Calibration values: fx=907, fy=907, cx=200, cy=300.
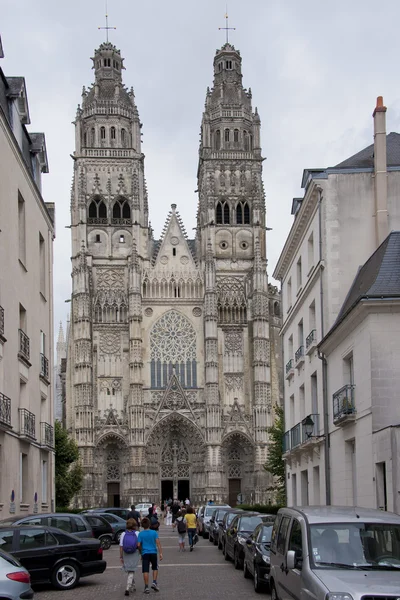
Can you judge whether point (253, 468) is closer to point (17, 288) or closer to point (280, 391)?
point (280, 391)

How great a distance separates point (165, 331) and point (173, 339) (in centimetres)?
85

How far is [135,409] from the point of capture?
6525cm

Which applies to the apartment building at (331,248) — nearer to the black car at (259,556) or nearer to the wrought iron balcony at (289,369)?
the wrought iron balcony at (289,369)

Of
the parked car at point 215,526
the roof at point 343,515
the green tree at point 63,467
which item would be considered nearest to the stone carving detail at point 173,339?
the green tree at point 63,467

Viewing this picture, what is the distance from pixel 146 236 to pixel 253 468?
19503 millimetres

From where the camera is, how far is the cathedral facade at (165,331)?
65562mm

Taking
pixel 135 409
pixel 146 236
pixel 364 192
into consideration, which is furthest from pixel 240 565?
pixel 146 236

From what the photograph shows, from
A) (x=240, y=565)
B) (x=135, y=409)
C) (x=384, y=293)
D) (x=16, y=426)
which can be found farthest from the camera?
(x=135, y=409)

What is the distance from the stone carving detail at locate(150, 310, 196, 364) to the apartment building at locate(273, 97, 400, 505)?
3964 centimetres

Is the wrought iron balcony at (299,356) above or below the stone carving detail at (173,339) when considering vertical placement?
below

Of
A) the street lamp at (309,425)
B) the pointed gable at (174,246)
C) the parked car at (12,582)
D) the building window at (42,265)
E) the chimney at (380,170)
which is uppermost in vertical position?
the pointed gable at (174,246)

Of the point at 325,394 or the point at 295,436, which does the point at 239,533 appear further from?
the point at 295,436

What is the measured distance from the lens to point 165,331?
68.5 metres

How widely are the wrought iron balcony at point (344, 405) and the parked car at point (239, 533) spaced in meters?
3.01
